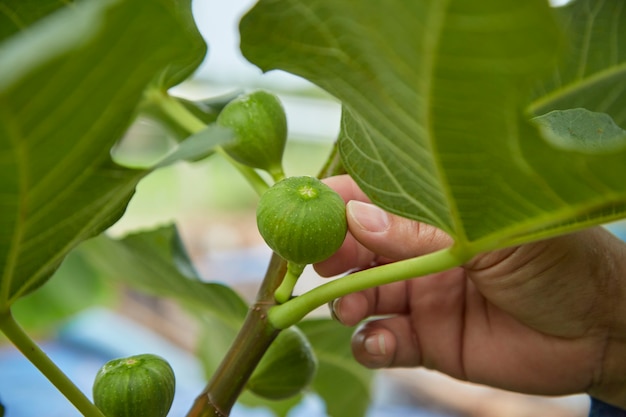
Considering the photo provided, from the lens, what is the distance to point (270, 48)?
38 cm

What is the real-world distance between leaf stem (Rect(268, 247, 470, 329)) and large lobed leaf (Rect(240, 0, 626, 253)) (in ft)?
0.06

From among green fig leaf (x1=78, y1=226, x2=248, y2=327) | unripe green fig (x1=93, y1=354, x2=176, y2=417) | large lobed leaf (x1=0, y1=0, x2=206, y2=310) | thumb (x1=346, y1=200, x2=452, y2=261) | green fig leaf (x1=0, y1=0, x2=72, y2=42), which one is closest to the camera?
large lobed leaf (x1=0, y1=0, x2=206, y2=310)

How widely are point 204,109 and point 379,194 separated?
0.30 meters

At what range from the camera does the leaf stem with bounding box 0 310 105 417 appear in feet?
1.47

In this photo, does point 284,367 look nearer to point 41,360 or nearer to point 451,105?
point 41,360

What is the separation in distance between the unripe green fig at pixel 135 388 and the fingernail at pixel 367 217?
0.19 metres

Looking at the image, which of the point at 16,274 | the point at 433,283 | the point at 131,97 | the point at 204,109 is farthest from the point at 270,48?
the point at 433,283

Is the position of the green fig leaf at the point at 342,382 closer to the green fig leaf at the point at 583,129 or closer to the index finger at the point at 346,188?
the index finger at the point at 346,188

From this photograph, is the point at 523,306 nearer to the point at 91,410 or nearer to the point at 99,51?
the point at 91,410

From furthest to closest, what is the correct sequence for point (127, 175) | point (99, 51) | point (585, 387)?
point (585, 387), point (127, 175), point (99, 51)

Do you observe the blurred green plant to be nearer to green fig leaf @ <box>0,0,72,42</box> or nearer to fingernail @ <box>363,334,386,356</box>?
green fig leaf @ <box>0,0,72,42</box>

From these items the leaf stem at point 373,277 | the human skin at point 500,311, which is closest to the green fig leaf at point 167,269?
the human skin at point 500,311

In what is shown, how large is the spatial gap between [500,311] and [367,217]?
0.30 meters

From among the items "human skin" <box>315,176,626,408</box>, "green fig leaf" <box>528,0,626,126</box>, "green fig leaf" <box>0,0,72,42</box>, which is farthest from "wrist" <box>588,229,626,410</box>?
"green fig leaf" <box>0,0,72,42</box>
